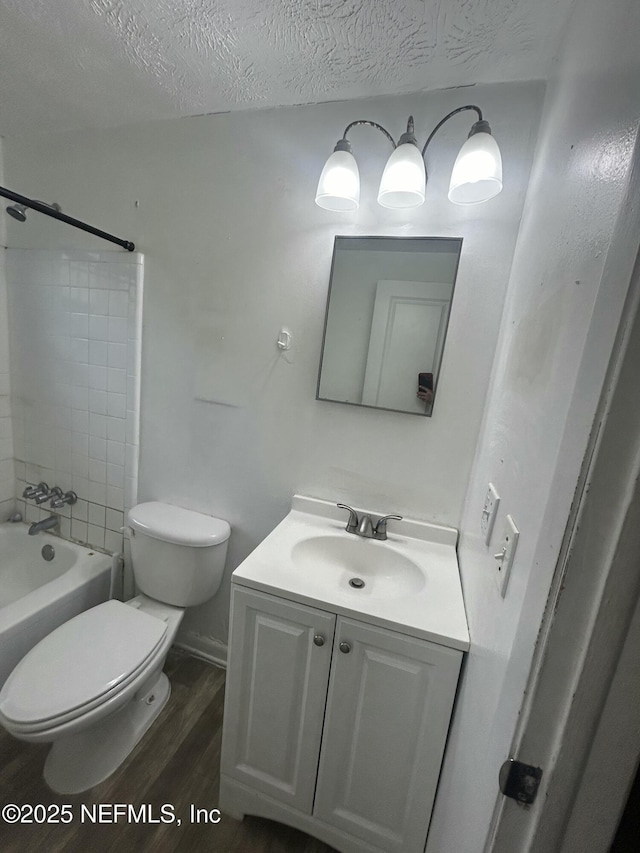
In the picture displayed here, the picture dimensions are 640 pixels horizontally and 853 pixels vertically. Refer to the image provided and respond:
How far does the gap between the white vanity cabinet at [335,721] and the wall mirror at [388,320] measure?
712 mm

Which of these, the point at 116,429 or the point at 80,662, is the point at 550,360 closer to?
the point at 80,662

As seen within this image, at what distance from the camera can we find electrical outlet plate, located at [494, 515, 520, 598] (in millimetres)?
596

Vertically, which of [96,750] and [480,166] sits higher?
[480,166]

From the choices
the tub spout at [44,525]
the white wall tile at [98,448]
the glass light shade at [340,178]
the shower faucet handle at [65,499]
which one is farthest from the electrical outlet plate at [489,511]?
the tub spout at [44,525]

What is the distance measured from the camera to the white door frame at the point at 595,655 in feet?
1.13

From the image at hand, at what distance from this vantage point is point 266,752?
1.02 meters

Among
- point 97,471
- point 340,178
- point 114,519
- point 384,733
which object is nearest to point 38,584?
point 114,519

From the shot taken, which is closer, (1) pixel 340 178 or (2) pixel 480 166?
(2) pixel 480 166

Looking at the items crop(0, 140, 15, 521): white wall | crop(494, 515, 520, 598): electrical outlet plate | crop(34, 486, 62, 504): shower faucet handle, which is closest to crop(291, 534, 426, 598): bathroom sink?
crop(494, 515, 520, 598): electrical outlet plate

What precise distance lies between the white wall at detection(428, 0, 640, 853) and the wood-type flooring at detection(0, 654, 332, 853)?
61 centimetres

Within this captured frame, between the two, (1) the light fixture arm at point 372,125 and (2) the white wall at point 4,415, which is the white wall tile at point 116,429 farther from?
(1) the light fixture arm at point 372,125

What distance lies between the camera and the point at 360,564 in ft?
3.99

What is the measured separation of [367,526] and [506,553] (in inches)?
25.3

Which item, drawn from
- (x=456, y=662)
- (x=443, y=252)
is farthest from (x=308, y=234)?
(x=456, y=662)
